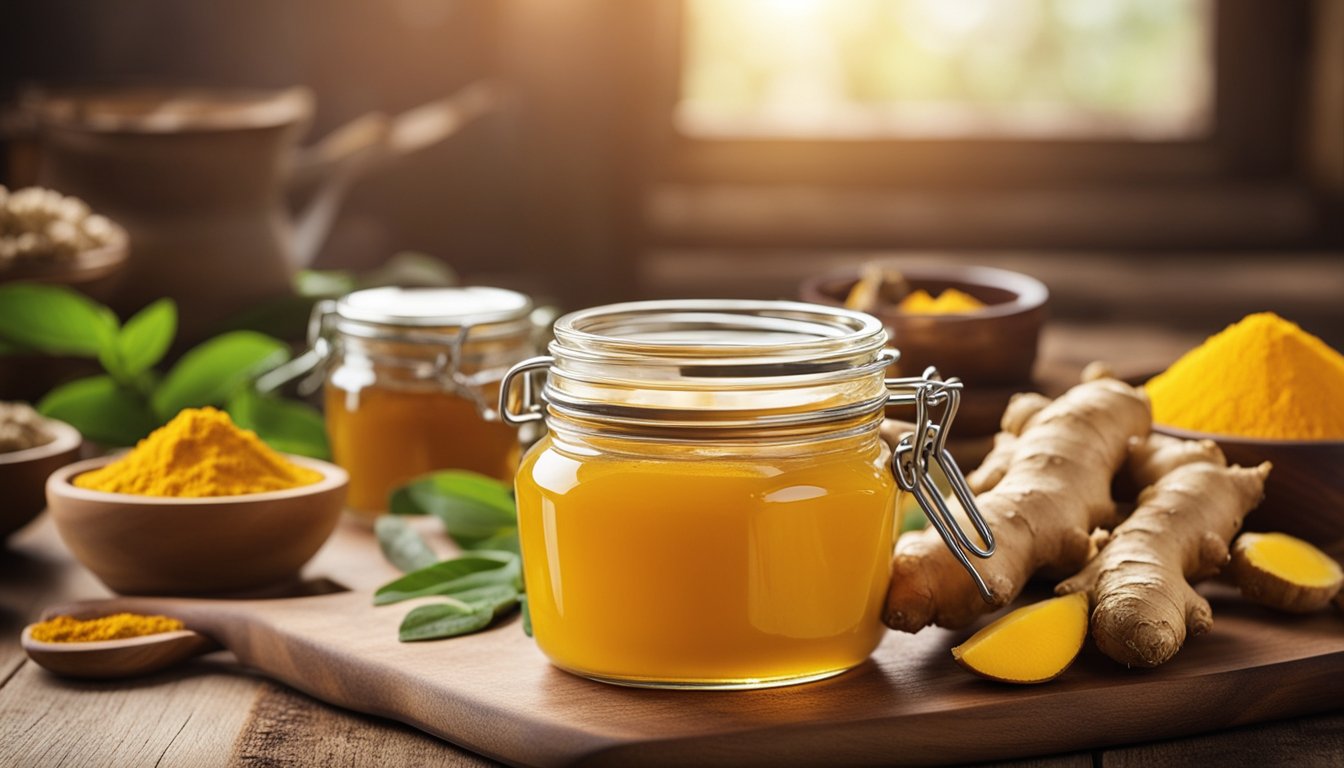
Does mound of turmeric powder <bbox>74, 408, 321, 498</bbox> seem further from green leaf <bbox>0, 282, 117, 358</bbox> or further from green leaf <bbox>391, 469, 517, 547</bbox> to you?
green leaf <bbox>0, 282, 117, 358</bbox>

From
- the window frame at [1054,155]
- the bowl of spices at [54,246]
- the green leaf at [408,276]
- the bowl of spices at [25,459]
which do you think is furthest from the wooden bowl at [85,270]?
the window frame at [1054,155]

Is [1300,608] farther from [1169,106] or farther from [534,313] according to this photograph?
[1169,106]

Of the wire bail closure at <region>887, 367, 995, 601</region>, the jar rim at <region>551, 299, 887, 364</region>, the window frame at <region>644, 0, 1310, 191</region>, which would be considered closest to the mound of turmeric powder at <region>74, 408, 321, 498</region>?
the jar rim at <region>551, 299, 887, 364</region>

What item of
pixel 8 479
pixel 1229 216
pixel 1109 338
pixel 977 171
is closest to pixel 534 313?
pixel 8 479

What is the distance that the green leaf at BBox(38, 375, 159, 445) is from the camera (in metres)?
1.41

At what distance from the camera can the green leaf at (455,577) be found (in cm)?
108

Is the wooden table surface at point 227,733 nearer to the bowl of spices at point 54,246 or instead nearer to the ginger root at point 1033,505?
the ginger root at point 1033,505

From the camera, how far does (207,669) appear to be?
104 centimetres

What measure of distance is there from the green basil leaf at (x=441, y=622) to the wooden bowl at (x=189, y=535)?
0.16 meters

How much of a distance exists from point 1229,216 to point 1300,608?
5.88ft

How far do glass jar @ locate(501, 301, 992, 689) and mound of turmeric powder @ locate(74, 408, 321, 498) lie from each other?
1.01 ft

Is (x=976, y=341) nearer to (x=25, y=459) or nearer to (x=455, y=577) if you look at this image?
(x=455, y=577)

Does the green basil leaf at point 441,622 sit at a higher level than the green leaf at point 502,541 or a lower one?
higher

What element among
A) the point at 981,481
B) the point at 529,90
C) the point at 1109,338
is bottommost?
the point at 1109,338
